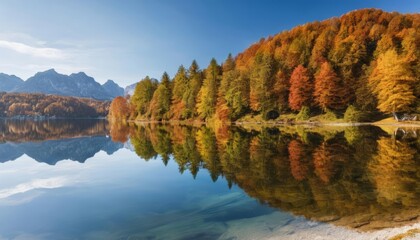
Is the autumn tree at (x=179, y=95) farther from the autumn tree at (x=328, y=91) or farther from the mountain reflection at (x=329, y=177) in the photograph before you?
the mountain reflection at (x=329, y=177)

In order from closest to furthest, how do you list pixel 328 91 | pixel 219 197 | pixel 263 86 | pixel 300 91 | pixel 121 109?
pixel 219 197 → pixel 328 91 → pixel 300 91 → pixel 263 86 → pixel 121 109

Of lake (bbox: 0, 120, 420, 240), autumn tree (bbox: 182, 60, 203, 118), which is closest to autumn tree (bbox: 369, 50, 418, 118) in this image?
lake (bbox: 0, 120, 420, 240)

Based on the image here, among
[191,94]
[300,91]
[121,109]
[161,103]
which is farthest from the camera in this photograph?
[121,109]

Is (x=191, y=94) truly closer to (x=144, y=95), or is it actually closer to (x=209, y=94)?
(x=209, y=94)

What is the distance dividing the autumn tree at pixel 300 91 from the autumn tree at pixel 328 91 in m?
2.07

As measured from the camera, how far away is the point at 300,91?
233 ft

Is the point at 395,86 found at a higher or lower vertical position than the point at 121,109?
lower

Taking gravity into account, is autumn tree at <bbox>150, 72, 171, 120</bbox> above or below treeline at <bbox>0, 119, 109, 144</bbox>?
above

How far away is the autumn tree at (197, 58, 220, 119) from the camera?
291 ft

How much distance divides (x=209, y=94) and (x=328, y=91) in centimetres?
3554

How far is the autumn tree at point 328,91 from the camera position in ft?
221

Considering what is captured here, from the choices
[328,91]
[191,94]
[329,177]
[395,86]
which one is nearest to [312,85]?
[328,91]

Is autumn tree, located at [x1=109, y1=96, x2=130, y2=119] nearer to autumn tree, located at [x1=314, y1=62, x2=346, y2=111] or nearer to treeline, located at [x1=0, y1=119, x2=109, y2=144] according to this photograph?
treeline, located at [x1=0, y1=119, x2=109, y2=144]

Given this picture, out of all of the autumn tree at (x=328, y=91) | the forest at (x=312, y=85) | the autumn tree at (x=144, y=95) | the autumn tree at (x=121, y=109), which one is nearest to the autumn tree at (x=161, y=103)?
the forest at (x=312, y=85)
